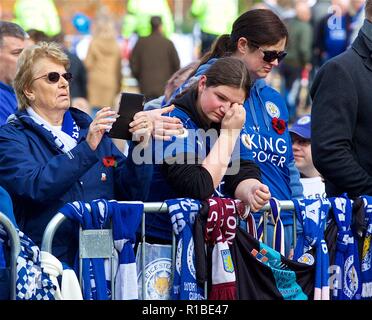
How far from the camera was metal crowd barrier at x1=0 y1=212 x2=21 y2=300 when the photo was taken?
17.5 ft

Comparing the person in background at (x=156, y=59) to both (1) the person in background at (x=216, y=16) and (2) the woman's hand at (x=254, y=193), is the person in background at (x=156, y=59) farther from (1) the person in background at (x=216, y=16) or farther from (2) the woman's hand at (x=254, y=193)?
(2) the woman's hand at (x=254, y=193)

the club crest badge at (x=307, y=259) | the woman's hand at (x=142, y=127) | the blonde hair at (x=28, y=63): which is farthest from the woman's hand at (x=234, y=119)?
the blonde hair at (x=28, y=63)

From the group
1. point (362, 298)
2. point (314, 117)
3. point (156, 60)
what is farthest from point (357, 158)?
point (156, 60)

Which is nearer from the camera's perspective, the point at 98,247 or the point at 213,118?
the point at 98,247

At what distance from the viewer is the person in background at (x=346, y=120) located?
6.34 metres

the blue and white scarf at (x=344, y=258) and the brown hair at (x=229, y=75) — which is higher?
the brown hair at (x=229, y=75)

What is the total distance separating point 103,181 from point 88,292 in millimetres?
739

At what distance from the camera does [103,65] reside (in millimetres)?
16750

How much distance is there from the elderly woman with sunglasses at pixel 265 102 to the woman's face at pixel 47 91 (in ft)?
2.56

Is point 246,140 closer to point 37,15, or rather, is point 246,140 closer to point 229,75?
point 229,75

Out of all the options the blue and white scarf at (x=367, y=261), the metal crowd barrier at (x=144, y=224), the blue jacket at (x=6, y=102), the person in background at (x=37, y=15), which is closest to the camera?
the metal crowd barrier at (x=144, y=224)

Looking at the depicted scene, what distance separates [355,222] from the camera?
6113 millimetres
